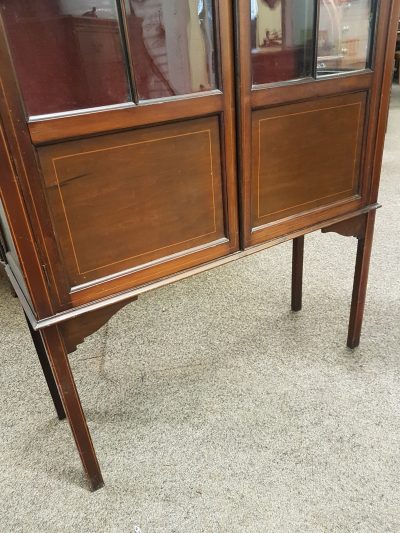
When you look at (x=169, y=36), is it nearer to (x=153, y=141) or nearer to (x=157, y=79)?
(x=157, y=79)

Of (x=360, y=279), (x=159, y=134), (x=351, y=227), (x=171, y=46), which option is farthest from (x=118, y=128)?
(x=360, y=279)

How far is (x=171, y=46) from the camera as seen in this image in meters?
0.78

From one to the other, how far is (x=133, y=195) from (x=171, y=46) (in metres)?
0.27

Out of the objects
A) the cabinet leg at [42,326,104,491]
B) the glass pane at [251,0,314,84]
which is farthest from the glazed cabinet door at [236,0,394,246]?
the cabinet leg at [42,326,104,491]

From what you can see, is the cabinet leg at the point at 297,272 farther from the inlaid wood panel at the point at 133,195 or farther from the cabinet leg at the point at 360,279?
the inlaid wood panel at the point at 133,195

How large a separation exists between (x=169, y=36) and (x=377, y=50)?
516 mm

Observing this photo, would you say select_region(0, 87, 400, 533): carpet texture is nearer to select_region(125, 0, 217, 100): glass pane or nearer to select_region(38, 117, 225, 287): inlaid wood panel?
select_region(38, 117, 225, 287): inlaid wood panel

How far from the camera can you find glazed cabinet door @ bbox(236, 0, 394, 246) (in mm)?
854

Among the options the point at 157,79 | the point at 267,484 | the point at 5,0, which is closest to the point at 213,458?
the point at 267,484

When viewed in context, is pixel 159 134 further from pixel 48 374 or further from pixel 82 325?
pixel 48 374

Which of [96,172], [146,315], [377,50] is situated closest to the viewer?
[96,172]

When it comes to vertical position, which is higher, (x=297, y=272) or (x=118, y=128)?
(x=118, y=128)

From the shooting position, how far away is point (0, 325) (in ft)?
5.47

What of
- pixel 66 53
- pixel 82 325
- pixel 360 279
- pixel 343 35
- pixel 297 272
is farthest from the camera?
pixel 297 272
